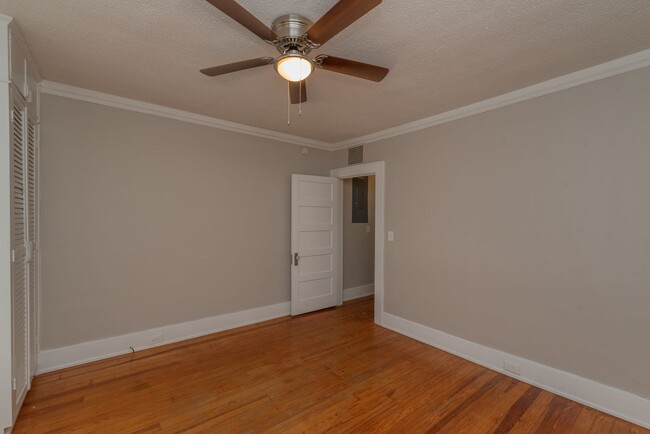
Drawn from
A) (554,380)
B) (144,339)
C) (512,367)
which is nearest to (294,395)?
(144,339)

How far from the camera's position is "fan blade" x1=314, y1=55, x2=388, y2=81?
5.84ft

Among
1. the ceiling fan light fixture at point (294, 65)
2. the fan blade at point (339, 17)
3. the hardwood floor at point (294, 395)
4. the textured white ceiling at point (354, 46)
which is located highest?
the textured white ceiling at point (354, 46)

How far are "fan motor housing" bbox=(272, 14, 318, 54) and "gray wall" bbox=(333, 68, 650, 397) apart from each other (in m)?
2.09

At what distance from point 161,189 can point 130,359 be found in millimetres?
1745

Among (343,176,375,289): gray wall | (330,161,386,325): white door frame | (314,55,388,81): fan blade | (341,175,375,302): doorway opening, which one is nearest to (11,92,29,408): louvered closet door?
(314,55,388,81): fan blade

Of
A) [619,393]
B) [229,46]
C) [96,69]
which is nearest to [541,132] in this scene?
[619,393]

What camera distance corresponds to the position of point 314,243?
4.43m

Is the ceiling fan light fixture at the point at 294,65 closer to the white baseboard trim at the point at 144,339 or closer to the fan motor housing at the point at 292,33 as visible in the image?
the fan motor housing at the point at 292,33

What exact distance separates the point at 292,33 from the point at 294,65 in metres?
0.19

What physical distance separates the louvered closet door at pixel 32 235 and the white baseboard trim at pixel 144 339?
182mm

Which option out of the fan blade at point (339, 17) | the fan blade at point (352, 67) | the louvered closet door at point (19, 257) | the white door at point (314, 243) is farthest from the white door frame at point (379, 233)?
the louvered closet door at point (19, 257)

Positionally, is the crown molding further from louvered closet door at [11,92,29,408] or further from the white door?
louvered closet door at [11,92,29,408]

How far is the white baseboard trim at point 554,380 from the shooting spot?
2123 mm

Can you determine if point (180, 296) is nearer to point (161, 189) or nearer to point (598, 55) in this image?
point (161, 189)
